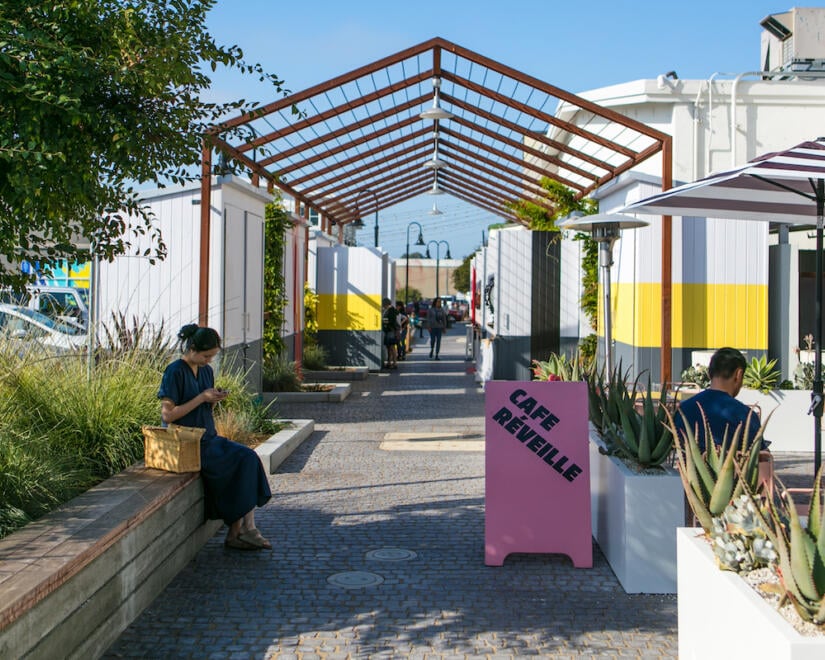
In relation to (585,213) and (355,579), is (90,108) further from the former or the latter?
(585,213)

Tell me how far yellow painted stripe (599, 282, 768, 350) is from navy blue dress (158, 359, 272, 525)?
354 inches

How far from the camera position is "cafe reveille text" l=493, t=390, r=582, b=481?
6.24 m

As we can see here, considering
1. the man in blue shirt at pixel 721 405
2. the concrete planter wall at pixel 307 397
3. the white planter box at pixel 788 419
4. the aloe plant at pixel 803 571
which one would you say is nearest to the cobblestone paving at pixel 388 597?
the man in blue shirt at pixel 721 405

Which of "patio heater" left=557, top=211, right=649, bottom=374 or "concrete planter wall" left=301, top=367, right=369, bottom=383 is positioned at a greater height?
"patio heater" left=557, top=211, right=649, bottom=374

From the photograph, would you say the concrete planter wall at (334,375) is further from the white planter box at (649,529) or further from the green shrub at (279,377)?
the white planter box at (649,529)

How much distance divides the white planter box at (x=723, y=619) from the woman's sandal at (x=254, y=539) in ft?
10.3

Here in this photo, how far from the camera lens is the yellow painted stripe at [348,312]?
22.4 m

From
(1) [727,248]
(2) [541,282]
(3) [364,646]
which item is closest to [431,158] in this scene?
(2) [541,282]

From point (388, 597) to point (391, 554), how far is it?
37.1 inches

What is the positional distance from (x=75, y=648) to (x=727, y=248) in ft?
39.2

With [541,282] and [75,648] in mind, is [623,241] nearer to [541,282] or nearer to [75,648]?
[541,282]

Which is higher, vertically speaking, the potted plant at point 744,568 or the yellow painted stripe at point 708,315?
the yellow painted stripe at point 708,315

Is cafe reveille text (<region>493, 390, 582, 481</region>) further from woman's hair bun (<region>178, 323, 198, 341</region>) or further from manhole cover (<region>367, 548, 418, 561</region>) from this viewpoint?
woman's hair bun (<region>178, 323, 198, 341</region>)

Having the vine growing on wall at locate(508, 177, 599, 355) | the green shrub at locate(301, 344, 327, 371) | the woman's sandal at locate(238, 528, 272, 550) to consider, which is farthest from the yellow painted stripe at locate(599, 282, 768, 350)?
the woman's sandal at locate(238, 528, 272, 550)
